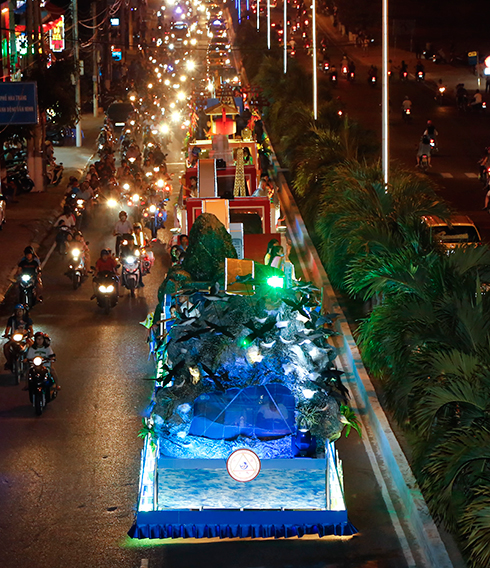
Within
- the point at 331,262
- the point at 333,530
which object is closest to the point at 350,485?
the point at 333,530

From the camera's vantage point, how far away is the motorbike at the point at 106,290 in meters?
21.3

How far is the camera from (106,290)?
21.3 m

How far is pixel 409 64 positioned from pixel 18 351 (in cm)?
6480

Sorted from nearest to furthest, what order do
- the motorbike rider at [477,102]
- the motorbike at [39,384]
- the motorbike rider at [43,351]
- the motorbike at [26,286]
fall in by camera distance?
the motorbike at [39,384]
the motorbike rider at [43,351]
the motorbike at [26,286]
the motorbike rider at [477,102]

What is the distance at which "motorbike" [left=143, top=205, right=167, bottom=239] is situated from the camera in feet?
97.1

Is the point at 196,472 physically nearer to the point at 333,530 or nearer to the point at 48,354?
the point at 333,530

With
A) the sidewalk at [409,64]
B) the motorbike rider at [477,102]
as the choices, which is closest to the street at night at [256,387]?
the motorbike rider at [477,102]

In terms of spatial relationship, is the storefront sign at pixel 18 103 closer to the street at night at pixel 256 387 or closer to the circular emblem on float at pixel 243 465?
the street at night at pixel 256 387

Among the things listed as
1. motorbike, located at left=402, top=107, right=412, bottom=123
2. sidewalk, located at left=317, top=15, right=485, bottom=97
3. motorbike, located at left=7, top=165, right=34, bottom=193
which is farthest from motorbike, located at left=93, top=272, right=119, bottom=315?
sidewalk, located at left=317, top=15, right=485, bottom=97

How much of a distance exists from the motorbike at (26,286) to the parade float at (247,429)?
10.8 meters

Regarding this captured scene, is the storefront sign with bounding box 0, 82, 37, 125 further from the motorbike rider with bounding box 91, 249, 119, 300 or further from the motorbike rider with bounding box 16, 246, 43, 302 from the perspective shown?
the motorbike rider with bounding box 91, 249, 119, 300

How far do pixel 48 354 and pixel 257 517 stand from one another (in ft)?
19.7

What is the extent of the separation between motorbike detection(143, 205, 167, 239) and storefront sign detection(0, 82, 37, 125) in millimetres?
4085

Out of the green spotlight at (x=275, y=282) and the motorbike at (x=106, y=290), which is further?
the motorbike at (x=106, y=290)
